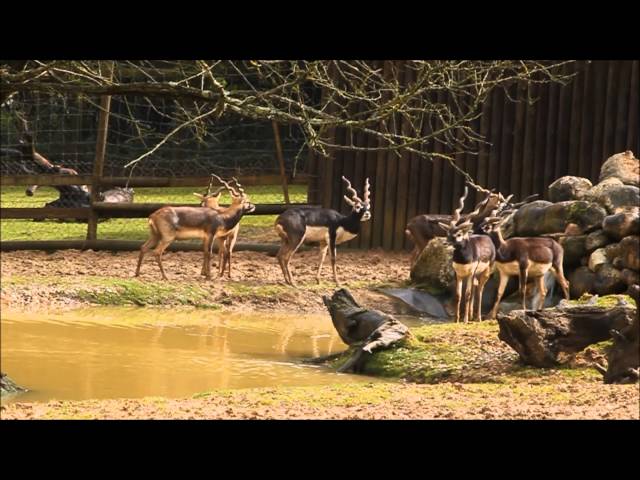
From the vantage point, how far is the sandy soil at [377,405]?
6.23 m

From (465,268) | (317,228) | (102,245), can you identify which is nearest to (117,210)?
(102,245)

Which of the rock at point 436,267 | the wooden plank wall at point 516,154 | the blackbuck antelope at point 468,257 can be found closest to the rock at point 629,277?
the blackbuck antelope at point 468,257

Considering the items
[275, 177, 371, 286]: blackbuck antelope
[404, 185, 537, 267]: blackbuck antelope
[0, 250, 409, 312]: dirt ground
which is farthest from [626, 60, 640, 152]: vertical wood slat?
[275, 177, 371, 286]: blackbuck antelope

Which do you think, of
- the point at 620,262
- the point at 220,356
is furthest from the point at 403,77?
the point at 220,356

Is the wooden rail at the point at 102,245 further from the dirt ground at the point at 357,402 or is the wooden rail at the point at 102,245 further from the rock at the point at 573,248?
the rock at the point at 573,248

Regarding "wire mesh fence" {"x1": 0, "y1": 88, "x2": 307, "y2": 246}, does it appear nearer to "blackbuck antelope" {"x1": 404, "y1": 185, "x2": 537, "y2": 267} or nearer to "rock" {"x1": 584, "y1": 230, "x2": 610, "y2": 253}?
"blackbuck antelope" {"x1": 404, "y1": 185, "x2": 537, "y2": 267}

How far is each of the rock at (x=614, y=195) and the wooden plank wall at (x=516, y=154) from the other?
2.33m

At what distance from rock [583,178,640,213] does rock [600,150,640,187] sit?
0.45 feet

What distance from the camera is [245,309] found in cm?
1243

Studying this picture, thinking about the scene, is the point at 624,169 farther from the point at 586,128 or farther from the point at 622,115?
the point at 586,128

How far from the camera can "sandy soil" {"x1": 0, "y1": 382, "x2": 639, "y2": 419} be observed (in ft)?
20.4

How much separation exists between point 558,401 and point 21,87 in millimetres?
3729

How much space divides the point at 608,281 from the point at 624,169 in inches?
83.8

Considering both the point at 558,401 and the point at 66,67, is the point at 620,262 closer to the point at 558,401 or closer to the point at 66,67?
the point at 558,401
